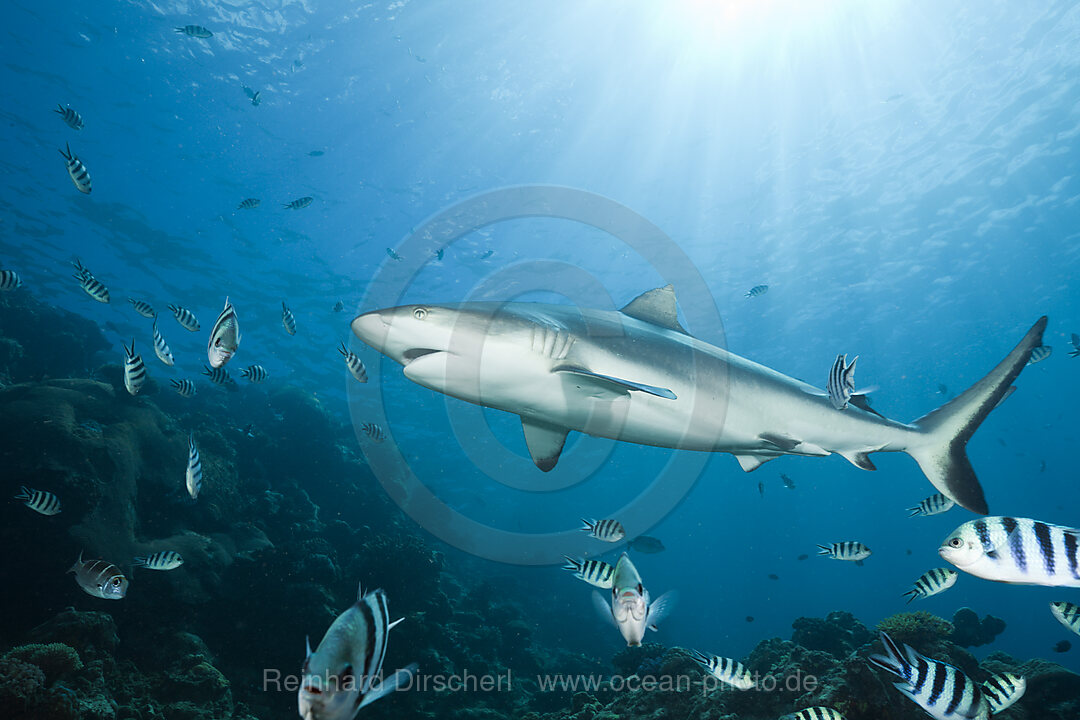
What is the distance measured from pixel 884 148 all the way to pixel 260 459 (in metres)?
30.7

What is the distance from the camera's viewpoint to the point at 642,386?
319cm

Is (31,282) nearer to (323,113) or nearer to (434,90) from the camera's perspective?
(323,113)

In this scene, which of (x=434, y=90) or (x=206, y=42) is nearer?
(x=206, y=42)

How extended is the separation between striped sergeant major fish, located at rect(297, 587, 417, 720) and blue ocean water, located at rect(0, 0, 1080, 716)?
26.2ft

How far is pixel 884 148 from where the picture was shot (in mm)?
20688

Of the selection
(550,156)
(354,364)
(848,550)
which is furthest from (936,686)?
(550,156)

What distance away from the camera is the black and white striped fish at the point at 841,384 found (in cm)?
419

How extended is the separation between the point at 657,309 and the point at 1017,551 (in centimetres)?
317

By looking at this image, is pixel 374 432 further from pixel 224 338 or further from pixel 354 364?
pixel 224 338

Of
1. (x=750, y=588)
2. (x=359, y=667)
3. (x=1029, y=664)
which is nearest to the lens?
(x=359, y=667)

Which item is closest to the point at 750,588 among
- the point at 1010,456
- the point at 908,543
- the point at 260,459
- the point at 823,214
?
the point at 908,543

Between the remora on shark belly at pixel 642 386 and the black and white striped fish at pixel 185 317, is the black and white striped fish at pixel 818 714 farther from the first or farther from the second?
the black and white striped fish at pixel 185 317

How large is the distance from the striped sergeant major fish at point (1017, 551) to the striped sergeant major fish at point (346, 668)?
9.04 ft

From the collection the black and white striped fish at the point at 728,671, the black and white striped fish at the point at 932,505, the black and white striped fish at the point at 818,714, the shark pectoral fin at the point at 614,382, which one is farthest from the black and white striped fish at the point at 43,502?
the black and white striped fish at the point at 932,505
